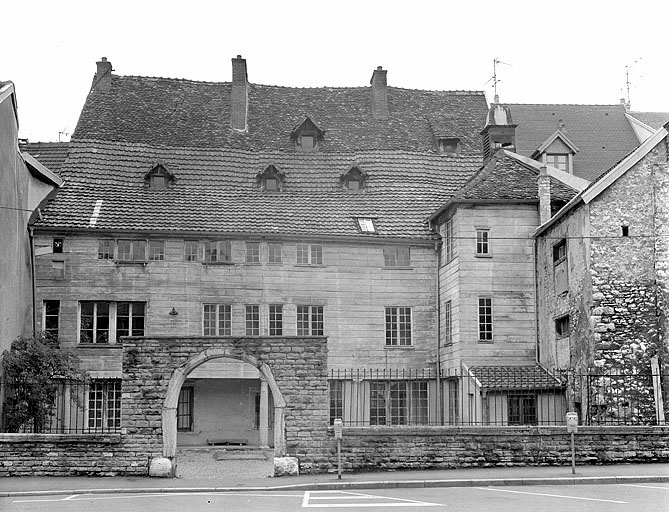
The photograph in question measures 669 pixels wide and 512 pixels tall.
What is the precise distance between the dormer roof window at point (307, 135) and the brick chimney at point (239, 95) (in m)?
2.28

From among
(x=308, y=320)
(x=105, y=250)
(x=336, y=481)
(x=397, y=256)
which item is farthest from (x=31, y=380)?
(x=397, y=256)

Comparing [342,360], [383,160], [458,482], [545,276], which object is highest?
[383,160]

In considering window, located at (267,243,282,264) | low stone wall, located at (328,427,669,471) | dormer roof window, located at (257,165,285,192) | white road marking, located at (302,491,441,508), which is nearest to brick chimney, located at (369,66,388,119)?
dormer roof window, located at (257,165,285,192)

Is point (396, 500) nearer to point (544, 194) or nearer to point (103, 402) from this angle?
point (544, 194)

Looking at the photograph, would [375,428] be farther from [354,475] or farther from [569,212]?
[569,212]

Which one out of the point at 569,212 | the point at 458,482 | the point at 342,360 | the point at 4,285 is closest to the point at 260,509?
the point at 458,482

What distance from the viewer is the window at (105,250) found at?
3684 centimetres

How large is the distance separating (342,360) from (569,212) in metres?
9.75

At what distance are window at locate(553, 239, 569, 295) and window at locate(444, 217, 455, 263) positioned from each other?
12.7 ft

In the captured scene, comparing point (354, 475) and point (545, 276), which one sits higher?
point (545, 276)

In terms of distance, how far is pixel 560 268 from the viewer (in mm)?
33688

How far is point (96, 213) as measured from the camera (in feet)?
123

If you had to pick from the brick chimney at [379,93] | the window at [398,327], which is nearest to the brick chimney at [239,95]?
the brick chimney at [379,93]

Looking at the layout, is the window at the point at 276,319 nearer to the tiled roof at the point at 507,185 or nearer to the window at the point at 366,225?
the window at the point at 366,225
